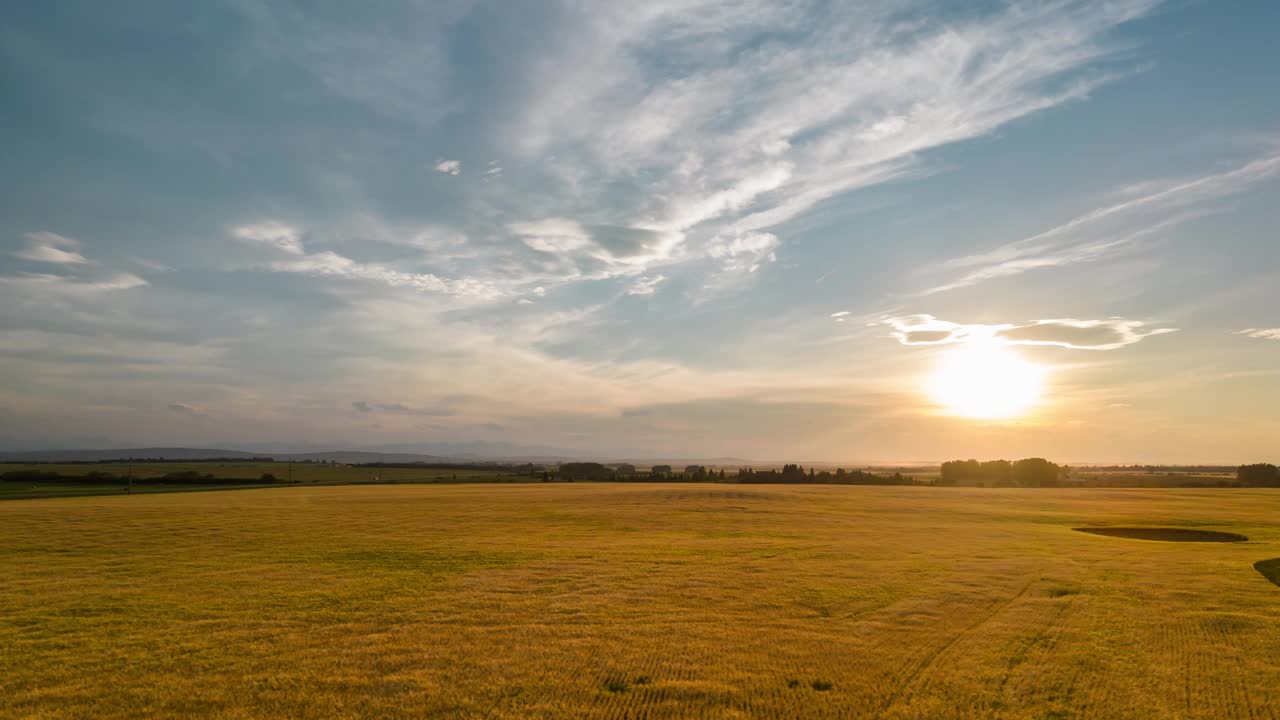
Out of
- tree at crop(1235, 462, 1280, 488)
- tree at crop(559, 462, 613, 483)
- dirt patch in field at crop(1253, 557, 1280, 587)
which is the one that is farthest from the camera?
tree at crop(559, 462, 613, 483)

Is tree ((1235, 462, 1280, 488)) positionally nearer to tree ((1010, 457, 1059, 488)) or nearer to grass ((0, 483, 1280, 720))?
tree ((1010, 457, 1059, 488))

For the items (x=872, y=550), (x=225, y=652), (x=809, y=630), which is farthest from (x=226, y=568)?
(x=872, y=550)

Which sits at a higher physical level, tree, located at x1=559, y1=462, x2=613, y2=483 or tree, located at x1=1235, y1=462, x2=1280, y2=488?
tree, located at x1=1235, y1=462, x2=1280, y2=488

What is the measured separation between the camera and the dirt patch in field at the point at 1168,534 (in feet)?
135

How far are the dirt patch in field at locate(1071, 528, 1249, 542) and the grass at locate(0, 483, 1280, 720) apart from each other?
20.6ft

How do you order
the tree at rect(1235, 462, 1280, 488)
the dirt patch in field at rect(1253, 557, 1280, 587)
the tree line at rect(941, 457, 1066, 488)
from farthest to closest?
the tree line at rect(941, 457, 1066, 488)
the tree at rect(1235, 462, 1280, 488)
the dirt patch in field at rect(1253, 557, 1280, 587)

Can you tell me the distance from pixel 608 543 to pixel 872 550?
1399 centimetres

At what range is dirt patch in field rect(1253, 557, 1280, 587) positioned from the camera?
24.6m

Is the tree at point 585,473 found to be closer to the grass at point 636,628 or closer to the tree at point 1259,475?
the grass at point 636,628

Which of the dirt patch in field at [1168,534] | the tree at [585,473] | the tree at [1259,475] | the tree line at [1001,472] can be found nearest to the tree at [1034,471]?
the tree line at [1001,472]

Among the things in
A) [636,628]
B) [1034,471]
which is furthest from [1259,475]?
[636,628]

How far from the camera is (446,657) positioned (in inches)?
585

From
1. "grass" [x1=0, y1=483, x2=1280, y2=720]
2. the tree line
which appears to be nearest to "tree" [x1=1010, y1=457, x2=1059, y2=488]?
the tree line

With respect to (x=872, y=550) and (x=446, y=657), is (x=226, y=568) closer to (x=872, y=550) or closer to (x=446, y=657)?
(x=446, y=657)
